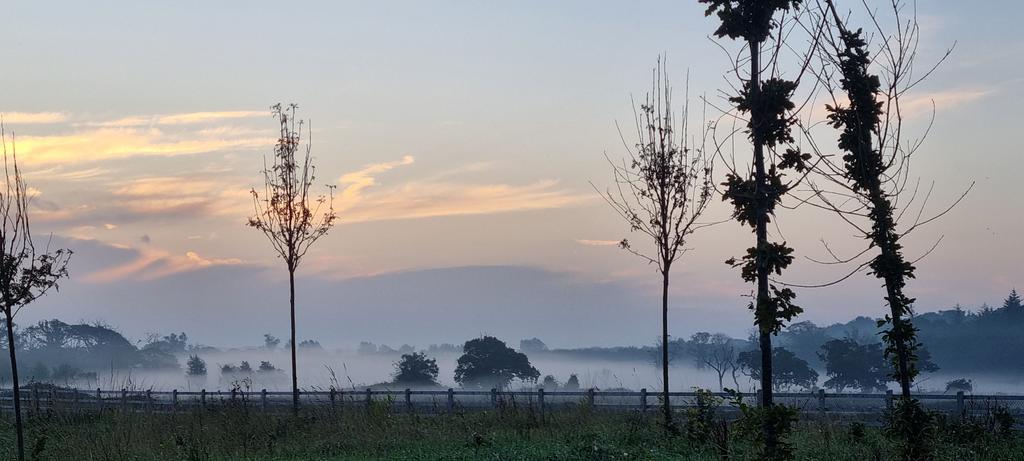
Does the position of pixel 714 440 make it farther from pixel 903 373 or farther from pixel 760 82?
pixel 760 82

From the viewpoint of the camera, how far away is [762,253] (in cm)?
1217

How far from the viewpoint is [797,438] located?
20.8m

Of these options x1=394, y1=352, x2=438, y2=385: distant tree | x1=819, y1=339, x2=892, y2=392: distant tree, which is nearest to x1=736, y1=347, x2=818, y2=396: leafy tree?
x1=819, y1=339, x2=892, y2=392: distant tree

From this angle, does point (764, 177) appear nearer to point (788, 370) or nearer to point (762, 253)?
point (762, 253)

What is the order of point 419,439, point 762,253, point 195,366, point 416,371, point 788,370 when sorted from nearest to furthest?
point 762,253 → point 419,439 → point 416,371 → point 788,370 → point 195,366

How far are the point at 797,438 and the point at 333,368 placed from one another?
1280 cm

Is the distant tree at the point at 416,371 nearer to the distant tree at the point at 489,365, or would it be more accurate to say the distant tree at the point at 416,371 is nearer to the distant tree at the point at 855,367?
the distant tree at the point at 489,365

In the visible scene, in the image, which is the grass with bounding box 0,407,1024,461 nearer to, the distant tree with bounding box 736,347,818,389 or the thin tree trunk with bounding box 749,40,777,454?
the thin tree trunk with bounding box 749,40,777,454

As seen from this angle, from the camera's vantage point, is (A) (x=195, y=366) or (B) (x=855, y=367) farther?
(A) (x=195, y=366)

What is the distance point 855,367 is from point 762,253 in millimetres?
80974

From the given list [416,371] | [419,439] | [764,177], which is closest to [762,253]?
[764,177]

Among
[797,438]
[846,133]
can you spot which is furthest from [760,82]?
[797,438]

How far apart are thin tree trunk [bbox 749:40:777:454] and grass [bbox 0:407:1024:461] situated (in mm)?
4158

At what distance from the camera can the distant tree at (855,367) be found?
8712cm
